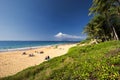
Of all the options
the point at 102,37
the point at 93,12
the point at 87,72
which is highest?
the point at 93,12

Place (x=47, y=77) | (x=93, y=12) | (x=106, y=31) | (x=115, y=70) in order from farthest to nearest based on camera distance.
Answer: (x=106, y=31)
(x=93, y=12)
(x=47, y=77)
(x=115, y=70)

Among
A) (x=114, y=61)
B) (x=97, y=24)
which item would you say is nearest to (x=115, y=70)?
(x=114, y=61)

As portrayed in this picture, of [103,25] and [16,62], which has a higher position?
[103,25]

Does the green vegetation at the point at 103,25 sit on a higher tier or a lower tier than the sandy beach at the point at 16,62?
higher

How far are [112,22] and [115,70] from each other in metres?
31.8

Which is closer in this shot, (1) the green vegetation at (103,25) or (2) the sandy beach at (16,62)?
(2) the sandy beach at (16,62)

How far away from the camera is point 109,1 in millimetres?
25656

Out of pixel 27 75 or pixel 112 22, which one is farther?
pixel 112 22

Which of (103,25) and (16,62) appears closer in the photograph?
(16,62)

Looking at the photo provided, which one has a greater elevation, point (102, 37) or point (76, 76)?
point (102, 37)

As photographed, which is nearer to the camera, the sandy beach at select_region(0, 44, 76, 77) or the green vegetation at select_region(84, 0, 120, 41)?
A: the sandy beach at select_region(0, 44, 76, 77)

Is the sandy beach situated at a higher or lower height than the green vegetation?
lower

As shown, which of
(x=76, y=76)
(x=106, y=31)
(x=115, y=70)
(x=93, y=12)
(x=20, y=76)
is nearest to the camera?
(x=115, y=70)

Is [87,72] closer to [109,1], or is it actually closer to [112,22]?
[109,1]
